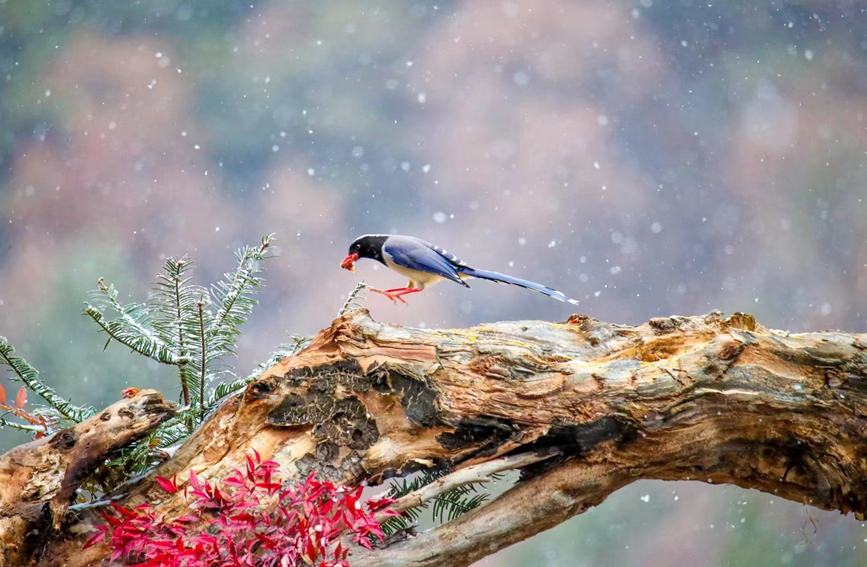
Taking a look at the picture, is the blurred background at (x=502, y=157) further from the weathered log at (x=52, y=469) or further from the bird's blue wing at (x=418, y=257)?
the weathered log at (x=52, y=469)

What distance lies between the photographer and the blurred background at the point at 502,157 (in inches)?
96.9

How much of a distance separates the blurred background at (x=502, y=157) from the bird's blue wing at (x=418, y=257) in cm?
85

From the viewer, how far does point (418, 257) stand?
157 centimetres

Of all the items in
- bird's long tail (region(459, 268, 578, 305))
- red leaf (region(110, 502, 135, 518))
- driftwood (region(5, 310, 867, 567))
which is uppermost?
bird's long tail (region(459, 268, 578, 305))

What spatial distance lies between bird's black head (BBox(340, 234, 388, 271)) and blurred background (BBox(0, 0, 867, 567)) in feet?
2.57

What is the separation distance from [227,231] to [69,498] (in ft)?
4.36

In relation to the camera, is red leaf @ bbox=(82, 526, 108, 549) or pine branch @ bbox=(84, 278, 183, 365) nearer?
red leaf @ bbox=(82, 526, 108, 549)

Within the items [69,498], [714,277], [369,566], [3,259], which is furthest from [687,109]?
[3,259]

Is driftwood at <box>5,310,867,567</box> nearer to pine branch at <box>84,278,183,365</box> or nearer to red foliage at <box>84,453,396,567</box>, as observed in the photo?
red foliage at <box>84,453,396,567</box>

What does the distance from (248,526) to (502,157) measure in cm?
174

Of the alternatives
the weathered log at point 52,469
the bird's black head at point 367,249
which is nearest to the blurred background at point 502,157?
the bird's black head at point 367,249

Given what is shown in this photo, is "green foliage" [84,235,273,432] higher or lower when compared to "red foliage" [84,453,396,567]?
higher

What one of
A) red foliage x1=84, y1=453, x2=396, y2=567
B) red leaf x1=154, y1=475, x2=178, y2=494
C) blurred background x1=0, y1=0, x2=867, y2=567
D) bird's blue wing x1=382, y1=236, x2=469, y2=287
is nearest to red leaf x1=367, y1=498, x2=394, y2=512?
red foliage x1=84, y1=453, x2=396, y2=567

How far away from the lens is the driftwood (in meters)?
1.27
